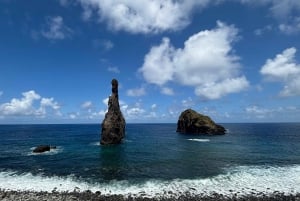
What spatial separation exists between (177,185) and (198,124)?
3561 inches

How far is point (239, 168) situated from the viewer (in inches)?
1724

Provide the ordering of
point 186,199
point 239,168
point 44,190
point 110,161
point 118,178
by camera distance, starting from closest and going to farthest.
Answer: point 186,199 → point 44,190 → point 118,178 → point 239,168 → point 110,161

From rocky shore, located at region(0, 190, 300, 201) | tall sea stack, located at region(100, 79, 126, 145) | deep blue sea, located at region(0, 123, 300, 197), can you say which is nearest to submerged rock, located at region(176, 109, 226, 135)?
tall sea stack, located at region(100, 79, 126, 145)

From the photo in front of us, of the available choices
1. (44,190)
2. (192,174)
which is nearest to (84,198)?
(44,190)

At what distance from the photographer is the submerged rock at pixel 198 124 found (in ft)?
392

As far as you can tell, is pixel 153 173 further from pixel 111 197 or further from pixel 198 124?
pixel 198 124

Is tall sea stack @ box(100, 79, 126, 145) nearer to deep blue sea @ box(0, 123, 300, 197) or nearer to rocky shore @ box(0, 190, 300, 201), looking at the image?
deep blue sea @ box(0, 123, 300, 197)

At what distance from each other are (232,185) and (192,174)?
24.2 feet

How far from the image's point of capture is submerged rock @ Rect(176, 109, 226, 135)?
392 ft

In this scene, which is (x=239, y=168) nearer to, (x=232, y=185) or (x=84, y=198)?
(x=232, y=185)

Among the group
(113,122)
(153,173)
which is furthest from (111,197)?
(113,122)

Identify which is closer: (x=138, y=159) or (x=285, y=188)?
(x=285, y=188)

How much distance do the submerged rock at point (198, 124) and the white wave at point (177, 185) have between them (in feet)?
264

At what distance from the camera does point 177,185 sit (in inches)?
1337
